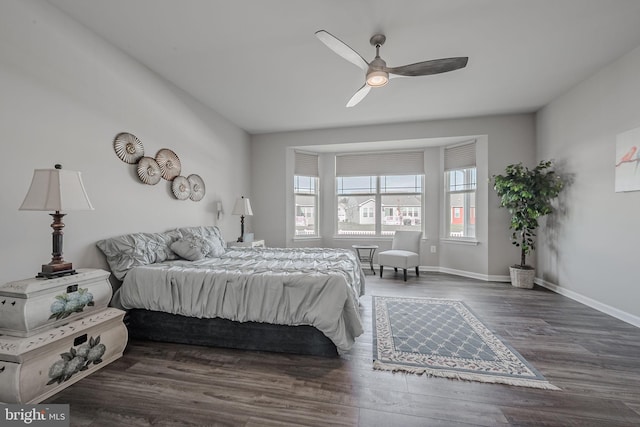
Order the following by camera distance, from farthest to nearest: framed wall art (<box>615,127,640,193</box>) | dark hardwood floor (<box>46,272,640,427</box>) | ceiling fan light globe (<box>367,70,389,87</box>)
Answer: framed wall art (<box>615,127,640,193</box>) → ceiling fan light globe (<box>367,70,389,87</box>) → dark hardwood floor (<box>46,272,640,427</box>)

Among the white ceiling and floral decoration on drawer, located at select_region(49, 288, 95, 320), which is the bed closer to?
floral decoration on drawer, located at select_region(49, 288, 95, 320)

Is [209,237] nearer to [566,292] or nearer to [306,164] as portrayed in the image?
[306,164]

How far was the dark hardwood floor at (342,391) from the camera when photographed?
149 cm

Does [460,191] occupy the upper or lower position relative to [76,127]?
lower

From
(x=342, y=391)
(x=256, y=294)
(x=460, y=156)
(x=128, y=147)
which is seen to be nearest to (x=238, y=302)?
(x=256, y=294)

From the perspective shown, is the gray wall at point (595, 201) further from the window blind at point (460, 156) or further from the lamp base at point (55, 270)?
the lamp base at point (55, 270)

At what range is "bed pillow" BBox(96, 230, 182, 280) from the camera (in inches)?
98.1

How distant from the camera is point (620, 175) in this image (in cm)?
289

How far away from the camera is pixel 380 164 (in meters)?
5.62

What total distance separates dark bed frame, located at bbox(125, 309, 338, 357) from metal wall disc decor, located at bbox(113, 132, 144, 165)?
1612mm

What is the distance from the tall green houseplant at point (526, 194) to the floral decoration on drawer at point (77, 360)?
5.25 metres

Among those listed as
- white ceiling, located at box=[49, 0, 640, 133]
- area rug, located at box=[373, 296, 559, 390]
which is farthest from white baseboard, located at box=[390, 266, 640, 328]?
white ceiling, located at box=[49, 0, 640, 133]

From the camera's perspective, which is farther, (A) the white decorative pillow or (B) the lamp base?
(A) the white decorative pillow

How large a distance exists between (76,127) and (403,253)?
15.5 ft
